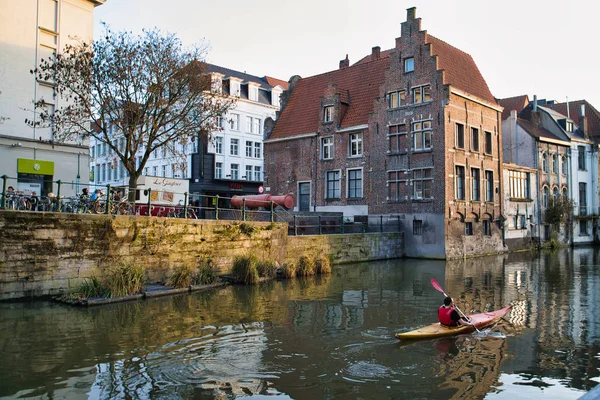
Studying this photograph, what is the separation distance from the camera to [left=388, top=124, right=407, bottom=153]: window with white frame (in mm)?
31672

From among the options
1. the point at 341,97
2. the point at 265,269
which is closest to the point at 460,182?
the point at 341,97

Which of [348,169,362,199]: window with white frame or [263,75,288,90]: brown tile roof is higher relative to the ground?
[263,75,288,90]: brown tile roof

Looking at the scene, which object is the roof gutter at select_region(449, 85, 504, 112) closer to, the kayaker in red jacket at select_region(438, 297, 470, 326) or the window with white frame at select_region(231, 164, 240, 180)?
the kayaker in red jacket at select_region(438, 297, 470, 326)

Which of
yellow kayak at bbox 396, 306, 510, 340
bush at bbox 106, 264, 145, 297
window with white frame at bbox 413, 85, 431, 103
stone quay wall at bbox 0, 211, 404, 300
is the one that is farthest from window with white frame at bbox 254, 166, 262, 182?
yellow kayak at bbox 396, 306, 510, 340

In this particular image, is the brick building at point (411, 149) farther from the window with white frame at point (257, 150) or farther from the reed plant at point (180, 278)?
the reed plant at point (180, 278)

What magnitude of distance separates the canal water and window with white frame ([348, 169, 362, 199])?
1731 centimetres

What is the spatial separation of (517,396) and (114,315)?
9.39 m

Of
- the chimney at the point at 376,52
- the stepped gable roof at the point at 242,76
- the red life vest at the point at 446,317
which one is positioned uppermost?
the stepped gable roof at the point at 242,76

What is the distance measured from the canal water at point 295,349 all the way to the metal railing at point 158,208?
12.1 ft

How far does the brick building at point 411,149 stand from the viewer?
30234 mm

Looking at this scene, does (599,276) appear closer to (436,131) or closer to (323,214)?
(436,131)

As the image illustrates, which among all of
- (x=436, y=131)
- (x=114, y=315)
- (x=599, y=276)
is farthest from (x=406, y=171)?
(x=114, y=315)

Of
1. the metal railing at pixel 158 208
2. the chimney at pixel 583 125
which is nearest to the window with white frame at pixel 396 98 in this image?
the metal railing at pixel 158 208

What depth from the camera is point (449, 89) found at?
97.7 feet
